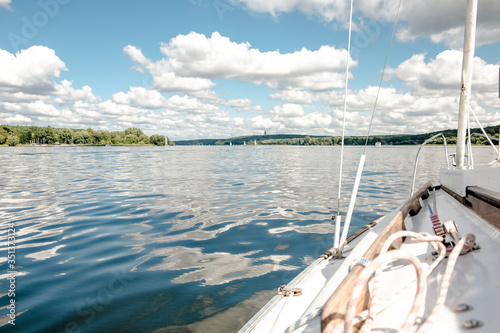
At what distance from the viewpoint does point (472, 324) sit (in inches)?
74.6

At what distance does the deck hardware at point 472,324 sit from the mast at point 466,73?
4727 millimetres

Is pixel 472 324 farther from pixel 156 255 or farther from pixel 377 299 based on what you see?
pixel 156 255

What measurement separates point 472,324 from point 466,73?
560 cm

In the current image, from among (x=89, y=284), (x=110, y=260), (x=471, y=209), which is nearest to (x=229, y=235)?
(x=110, y=260)

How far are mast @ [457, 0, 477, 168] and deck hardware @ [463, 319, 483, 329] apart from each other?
15.5ft

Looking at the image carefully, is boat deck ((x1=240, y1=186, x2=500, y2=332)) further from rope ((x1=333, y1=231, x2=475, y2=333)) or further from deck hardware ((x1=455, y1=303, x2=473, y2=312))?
rope ((x1=333, y1=231, x2=475, y2=333))

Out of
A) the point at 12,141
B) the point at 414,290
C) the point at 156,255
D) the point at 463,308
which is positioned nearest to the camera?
the point at 463,308

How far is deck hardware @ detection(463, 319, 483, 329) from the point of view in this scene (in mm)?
1882

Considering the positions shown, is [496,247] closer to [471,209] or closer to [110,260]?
[471,209]

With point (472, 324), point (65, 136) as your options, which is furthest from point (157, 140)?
point (472, 324)

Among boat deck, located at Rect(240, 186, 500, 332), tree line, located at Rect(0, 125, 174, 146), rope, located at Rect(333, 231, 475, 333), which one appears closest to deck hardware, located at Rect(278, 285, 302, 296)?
boat deck, located at Rect(240, 186, 500, 332)

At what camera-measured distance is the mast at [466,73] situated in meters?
5.90

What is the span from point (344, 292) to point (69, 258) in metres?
6.22

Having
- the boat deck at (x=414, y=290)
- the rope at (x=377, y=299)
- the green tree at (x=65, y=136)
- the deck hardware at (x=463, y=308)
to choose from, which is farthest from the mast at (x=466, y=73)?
the green tree at (x=65, y=136)
